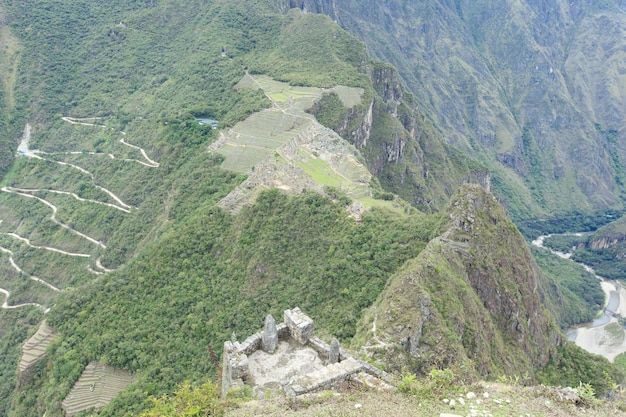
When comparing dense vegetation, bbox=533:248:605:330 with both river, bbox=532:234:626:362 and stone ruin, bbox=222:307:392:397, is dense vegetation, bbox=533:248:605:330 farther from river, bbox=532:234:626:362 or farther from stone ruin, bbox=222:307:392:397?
stone ruin, bbox=222:307:392:397

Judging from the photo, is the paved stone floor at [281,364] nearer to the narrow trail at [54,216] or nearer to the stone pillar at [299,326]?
the stone pillar at [299,326]

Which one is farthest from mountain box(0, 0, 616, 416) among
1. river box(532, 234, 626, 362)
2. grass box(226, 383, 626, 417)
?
grass box(226, 383, 626, 417)

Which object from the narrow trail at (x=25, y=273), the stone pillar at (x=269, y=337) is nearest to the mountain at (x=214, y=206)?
the narrow trail at (x=25, y=273)

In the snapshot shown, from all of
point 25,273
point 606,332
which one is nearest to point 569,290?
point 606,332

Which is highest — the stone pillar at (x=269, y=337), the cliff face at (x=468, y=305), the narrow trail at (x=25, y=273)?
the stone pillar at (x=269, y=337)

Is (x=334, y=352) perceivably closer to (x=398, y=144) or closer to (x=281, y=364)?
(x=281, y=364)

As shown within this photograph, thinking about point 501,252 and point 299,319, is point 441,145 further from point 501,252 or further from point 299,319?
point 299,319
